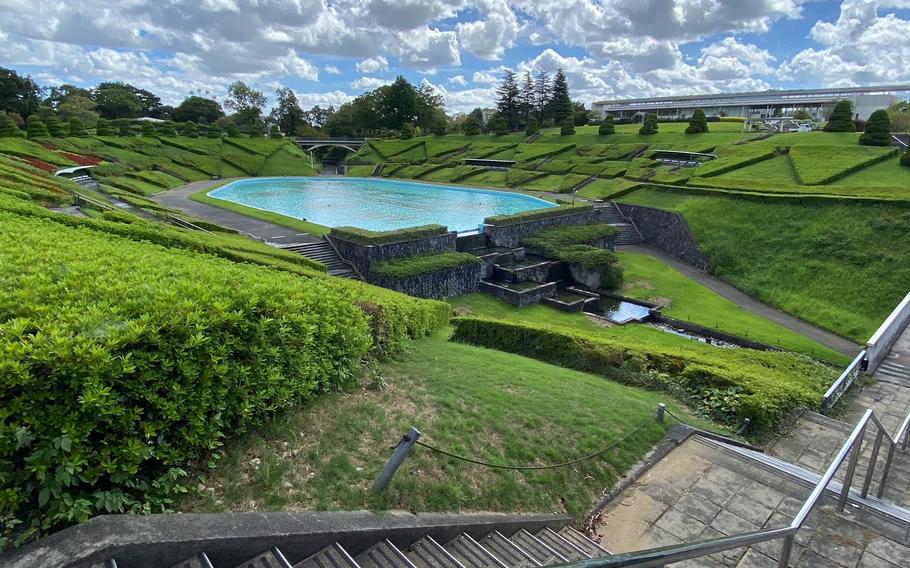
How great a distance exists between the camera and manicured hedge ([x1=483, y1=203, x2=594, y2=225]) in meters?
23.2

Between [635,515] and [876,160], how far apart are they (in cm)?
3311

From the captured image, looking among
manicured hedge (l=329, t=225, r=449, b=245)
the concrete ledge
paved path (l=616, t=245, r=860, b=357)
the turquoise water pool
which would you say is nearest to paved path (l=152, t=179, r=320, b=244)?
manicured hedge (l=329, t=225, r=449, b=245)

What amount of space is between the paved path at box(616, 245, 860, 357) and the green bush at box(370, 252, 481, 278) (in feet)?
35.6

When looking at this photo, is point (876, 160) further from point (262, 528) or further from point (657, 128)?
point (262, 528)


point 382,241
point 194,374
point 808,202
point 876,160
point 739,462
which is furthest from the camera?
point 876,160

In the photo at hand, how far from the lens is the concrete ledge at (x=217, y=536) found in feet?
8.95

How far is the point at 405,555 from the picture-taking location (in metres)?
3.88

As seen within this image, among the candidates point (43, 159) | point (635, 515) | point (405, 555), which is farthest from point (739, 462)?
point (43, 159)

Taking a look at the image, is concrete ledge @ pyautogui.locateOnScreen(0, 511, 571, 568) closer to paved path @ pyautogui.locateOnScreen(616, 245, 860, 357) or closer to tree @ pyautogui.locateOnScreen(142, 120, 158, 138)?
paved path @ pyautogui.locateOnScreen(616, 245, 860, 357)

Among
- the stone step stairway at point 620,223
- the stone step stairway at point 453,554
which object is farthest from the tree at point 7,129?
the stone step stairway at point 453,554

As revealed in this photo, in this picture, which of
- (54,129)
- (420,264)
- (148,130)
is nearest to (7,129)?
(54,129)

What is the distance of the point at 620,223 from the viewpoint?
30.1 metres

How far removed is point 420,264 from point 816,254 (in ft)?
55.0

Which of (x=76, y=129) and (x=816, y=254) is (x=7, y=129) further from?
(x=816, y=254)
